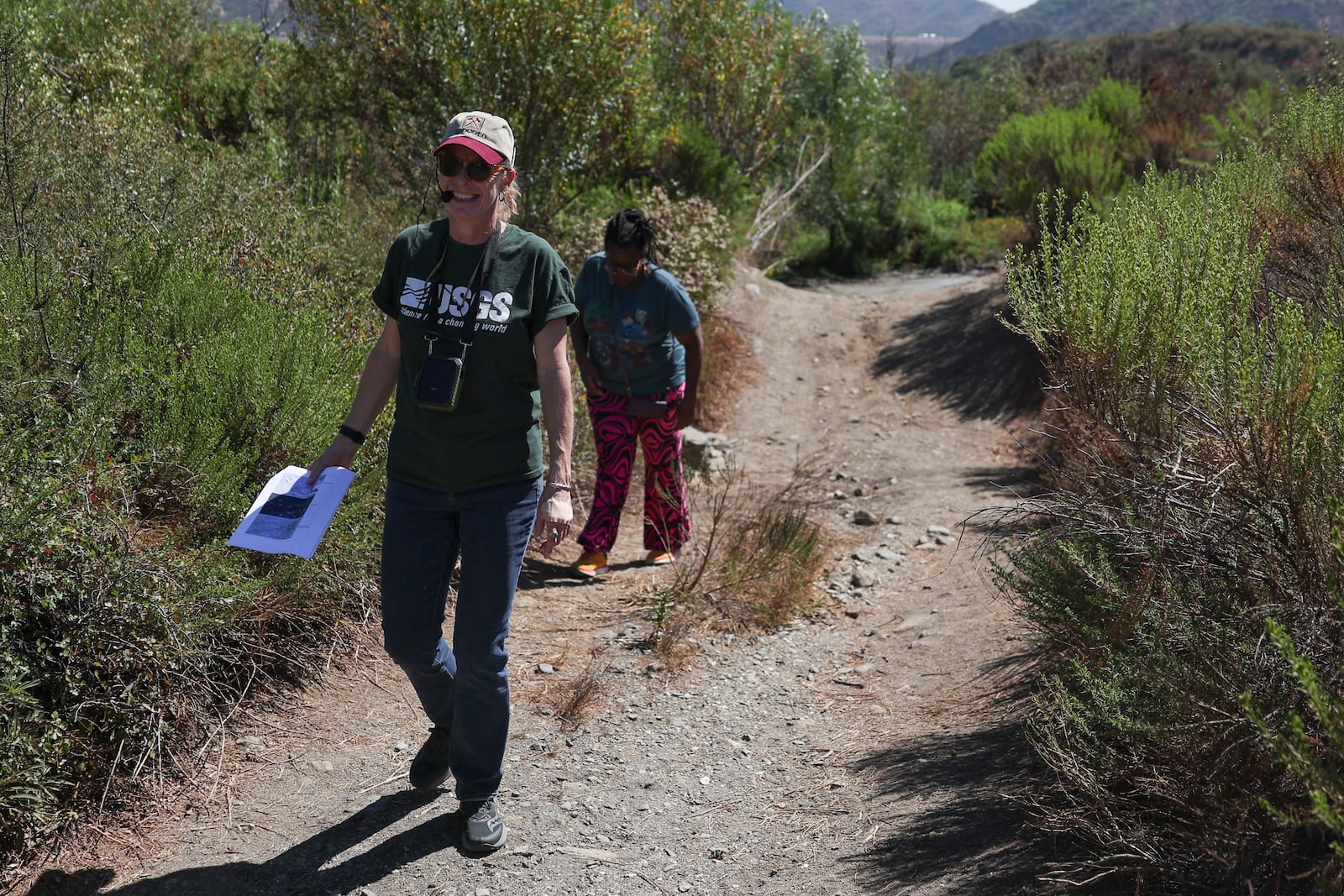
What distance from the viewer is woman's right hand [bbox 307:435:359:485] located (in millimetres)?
2896

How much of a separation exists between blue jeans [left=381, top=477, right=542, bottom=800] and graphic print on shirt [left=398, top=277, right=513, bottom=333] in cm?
43

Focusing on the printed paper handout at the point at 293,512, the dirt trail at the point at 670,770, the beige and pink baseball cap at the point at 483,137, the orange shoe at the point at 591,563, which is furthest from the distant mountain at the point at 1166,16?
the printed paper handout at the point at 293,512

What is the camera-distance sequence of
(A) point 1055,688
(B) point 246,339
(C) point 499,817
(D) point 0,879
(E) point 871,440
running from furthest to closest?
(E) point 871,440, (B) point 246,339, (A) point 1055,688, (C) point 499,817, (D) point 0,879

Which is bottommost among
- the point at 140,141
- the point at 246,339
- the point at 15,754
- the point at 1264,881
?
the point at 15,754

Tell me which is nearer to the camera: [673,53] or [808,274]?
[673,53]

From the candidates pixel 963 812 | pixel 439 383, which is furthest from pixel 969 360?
pixel 439 383

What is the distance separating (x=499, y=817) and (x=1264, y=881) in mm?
1964

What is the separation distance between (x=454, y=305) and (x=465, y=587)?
738mm

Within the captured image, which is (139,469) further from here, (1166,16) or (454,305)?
(1166,16)

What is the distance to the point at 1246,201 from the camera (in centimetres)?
412

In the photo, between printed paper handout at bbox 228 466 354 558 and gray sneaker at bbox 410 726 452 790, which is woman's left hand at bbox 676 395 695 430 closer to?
gray sneaker at bbox 410 726 452 790

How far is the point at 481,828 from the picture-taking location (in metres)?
2.99

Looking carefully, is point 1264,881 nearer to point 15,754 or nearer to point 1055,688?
point 1055,688

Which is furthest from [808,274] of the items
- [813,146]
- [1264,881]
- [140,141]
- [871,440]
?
[1264,881]
